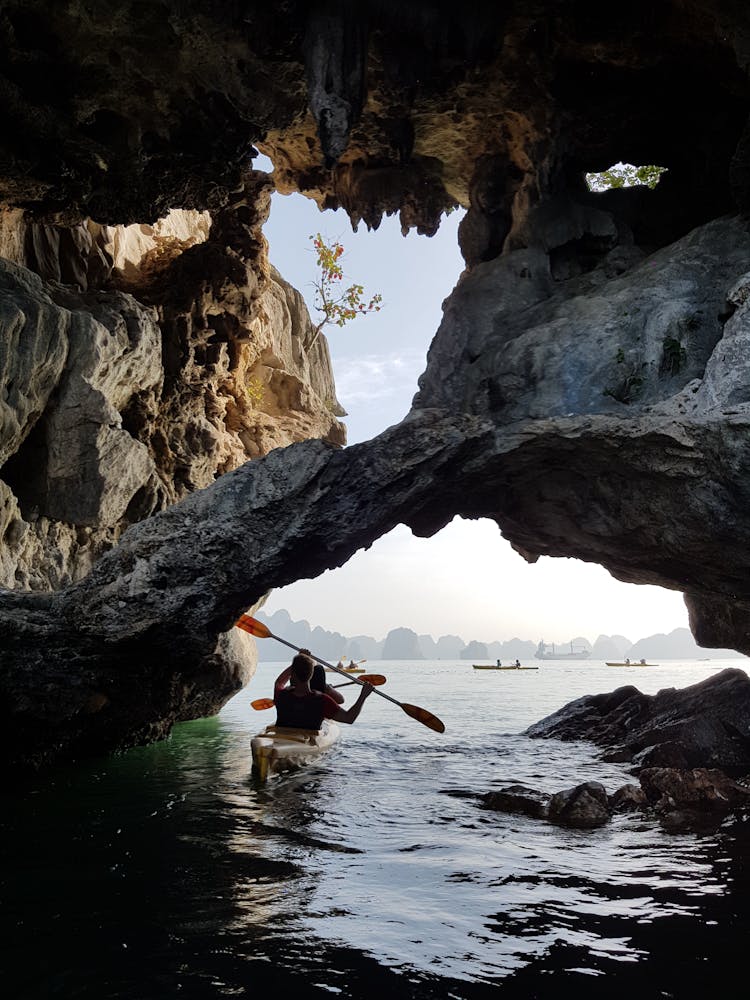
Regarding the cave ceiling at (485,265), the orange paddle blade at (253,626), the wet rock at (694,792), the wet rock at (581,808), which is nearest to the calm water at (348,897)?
the wet rock at (581,808)

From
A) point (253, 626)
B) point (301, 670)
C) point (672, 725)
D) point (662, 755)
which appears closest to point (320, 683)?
point (301, 670)

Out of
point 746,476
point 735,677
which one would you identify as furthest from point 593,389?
point 735,677

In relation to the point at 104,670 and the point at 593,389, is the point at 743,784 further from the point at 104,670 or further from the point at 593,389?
the point at 104,670

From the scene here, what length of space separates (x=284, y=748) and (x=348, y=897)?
20.3 ft

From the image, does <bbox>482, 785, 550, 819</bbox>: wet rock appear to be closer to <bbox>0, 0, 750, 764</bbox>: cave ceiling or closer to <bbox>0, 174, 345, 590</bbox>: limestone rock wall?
<bbox>0, 0, 750, 764</bbox>: cave ceiling

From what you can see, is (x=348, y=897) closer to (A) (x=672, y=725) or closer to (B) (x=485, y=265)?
(A) (x=672, y=725)

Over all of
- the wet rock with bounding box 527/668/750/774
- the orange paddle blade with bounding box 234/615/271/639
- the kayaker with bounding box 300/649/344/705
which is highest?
the orange paddle blade with bounding box 234/615/271/639

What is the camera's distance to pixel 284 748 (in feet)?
41.4

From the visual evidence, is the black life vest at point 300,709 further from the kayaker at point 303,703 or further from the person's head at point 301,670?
the person's head at point 301,670

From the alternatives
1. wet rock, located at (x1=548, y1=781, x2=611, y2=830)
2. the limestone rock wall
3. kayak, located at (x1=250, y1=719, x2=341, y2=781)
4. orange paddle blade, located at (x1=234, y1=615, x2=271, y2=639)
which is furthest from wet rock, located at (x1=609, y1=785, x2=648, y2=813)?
the limestone rock wall

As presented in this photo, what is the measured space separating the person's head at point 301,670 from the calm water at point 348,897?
6.54 feet

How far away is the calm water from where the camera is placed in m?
5.11

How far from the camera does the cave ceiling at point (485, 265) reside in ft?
32.8

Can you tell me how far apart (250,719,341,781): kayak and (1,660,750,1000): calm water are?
45 cm
